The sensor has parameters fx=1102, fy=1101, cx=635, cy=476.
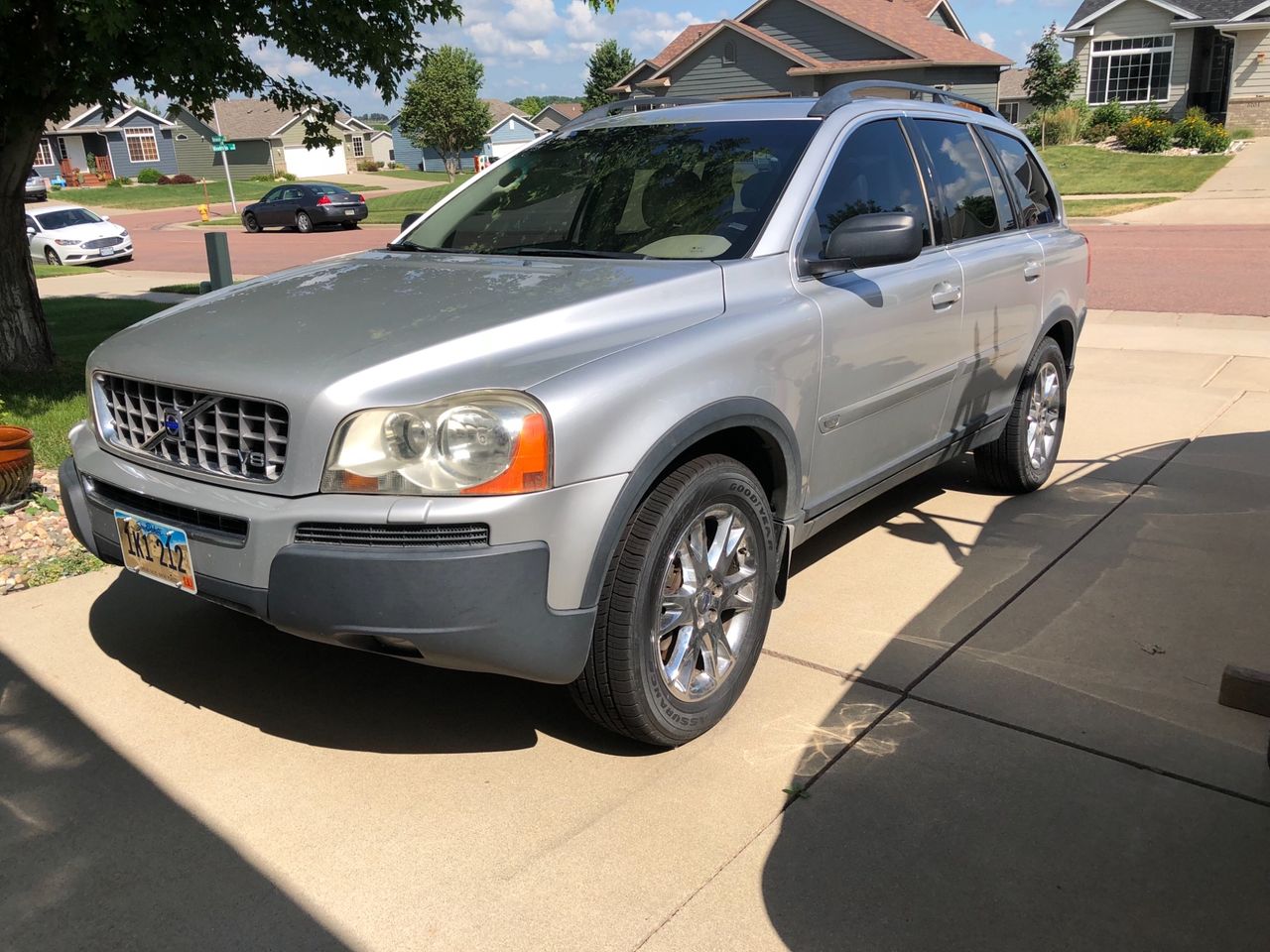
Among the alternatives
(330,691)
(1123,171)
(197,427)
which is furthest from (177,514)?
(1123,171)

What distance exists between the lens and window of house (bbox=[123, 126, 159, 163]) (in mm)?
69250

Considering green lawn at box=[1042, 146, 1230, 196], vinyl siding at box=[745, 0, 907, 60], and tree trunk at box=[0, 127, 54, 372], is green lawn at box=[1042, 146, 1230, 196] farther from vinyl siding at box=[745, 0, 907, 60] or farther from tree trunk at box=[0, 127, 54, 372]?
tree trunk at box=[0, 127, 54, 372]

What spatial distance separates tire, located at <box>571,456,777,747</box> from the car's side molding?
8 cm

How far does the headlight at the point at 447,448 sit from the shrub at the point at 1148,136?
3694cm

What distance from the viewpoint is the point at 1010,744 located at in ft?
10.9

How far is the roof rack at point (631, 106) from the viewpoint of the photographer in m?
4.84

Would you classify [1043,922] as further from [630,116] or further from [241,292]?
[630,116]

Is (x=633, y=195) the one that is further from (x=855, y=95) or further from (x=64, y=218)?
(x=64, y=218)

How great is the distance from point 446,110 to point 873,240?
58.6m

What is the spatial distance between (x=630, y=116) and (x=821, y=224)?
126 cm

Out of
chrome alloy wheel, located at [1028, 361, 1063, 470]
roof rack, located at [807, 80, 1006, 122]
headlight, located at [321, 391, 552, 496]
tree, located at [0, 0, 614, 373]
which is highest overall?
tree, located at [0, 0, 614, 373]

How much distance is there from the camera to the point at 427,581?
A: 2650 millimetres

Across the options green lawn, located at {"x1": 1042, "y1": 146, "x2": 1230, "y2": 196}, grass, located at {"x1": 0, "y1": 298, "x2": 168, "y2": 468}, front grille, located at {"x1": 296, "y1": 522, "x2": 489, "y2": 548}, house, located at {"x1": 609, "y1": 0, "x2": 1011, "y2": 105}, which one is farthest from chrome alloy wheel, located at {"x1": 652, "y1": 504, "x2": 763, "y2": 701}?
house, located at {"x1": 609, "y1": 0, "x2": 1011, "y2": 105}

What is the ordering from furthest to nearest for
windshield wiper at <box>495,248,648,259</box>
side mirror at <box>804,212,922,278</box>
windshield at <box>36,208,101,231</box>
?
windshield at <box>36,208,101,231</box> → windshield wiper at <box>495,248,648,259</box> → side mirror at <box>804,212,922,278</box>
